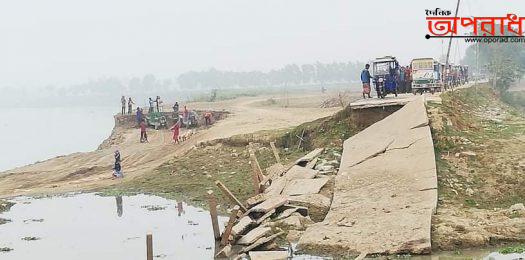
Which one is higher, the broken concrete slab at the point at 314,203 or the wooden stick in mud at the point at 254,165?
the wooden stick in mud at the point at 254,165

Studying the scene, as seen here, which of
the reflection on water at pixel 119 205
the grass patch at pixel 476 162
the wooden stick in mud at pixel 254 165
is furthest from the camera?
the reflection on water at pixel 119 205

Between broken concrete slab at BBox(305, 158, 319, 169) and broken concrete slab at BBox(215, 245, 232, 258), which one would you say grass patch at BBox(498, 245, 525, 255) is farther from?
broken concrete slab at BBox(305, 158, 319, 169)

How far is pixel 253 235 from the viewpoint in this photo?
51.3 ft

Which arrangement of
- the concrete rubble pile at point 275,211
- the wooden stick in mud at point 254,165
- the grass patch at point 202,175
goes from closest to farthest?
the concrete rubble pile at point 275,211, the wooden stick in mud at point 254,165, the grass patch at point 202,175

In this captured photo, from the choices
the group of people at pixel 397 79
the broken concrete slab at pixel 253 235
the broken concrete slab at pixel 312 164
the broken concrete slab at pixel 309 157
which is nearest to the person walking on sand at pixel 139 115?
the group of people at pixel 397 79

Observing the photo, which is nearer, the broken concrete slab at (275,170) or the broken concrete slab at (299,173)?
the broken concrete slab at (299,173)

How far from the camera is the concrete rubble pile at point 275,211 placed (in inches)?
600

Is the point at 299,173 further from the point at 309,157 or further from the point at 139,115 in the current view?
the point at 139,115

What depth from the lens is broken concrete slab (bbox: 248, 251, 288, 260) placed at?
1431 cm

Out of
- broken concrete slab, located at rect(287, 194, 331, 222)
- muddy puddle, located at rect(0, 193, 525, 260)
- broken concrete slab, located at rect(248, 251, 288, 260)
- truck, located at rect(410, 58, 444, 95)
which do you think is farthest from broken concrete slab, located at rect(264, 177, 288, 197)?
truck, located at rect(410, 58, 444, 95)

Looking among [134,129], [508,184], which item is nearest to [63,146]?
[134,129]

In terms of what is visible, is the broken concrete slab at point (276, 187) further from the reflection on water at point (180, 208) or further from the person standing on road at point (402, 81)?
the person standing on road at point (402, 81)

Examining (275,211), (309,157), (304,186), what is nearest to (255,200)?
(275,211)

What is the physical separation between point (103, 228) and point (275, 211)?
20.6 ft
